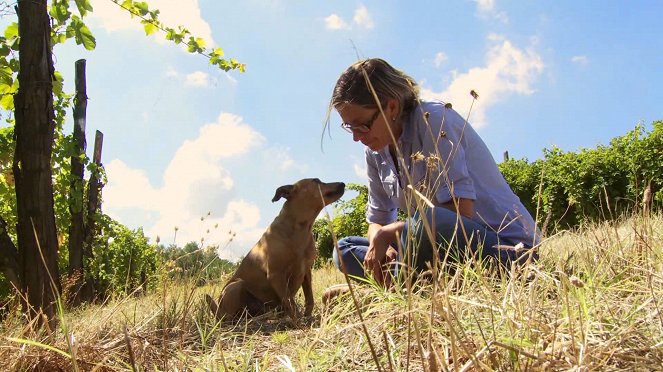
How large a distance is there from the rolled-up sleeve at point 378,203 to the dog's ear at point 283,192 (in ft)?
3.82

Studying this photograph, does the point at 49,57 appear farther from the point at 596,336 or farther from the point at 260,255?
the point at 596,336

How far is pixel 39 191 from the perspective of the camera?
3.16 m

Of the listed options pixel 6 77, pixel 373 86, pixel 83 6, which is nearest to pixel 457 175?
pixel 373 86

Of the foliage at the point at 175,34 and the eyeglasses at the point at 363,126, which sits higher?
the foliage at the point at 175,34

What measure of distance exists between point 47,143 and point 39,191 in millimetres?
300

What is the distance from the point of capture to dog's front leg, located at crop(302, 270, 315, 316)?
4.04 meters

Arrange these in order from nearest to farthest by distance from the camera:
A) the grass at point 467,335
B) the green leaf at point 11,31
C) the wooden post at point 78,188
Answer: the grass at point 467,335 → the green leaf at point 11,31 → the wooden post at point 78,188

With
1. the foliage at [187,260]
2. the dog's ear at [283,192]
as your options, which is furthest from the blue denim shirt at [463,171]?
the dog's ear at [283,192]

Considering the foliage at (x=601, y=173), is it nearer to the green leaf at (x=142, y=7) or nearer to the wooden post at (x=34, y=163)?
the green leaf at (x=142, y=7)

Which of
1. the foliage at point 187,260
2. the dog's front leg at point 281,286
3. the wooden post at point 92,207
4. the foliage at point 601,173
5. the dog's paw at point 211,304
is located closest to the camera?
the foliage at point 187,260

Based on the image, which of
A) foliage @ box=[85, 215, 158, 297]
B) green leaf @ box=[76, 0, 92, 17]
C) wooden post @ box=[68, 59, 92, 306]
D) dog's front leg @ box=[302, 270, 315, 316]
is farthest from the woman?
wooden post @ box=[68, 59, 92, 306]

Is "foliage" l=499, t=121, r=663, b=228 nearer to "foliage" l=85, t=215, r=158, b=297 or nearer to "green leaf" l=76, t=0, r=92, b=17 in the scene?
"foliage" l=85, t=215, r=158, b=297

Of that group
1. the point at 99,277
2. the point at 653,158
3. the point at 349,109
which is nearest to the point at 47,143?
the point at 349,109

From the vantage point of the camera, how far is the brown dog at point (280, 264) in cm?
427
